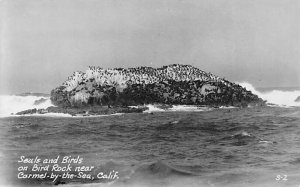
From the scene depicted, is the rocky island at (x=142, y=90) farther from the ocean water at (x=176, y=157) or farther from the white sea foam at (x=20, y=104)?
the ocean water at (x=176, y=157)

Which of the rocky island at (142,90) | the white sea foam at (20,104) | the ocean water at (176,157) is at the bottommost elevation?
the ocean water at (176,157)

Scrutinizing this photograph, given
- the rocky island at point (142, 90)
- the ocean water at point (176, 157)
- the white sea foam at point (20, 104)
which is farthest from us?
the rocky island at point (142, 90)

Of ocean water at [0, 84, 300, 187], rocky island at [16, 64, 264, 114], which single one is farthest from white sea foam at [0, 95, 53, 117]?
ocean water at [0, 84, 300, 187]

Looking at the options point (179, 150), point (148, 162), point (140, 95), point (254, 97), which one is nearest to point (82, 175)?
point (148, 162)

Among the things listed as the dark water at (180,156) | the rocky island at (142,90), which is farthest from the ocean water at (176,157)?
the rocky island at (142,90)

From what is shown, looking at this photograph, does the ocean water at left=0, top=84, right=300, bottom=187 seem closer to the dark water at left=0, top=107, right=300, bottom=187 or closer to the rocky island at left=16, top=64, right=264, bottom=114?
the dark water at left=0, top=107, right=300, bottom=187

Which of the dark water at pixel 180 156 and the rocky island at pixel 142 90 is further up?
the rocky island at pixel 142 90

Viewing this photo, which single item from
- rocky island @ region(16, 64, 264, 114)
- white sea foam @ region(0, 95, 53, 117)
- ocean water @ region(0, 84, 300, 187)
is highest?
rocky island @ region(16, 64, 264, 114)

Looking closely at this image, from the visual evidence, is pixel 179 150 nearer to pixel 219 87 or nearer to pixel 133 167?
pixel 133 167
